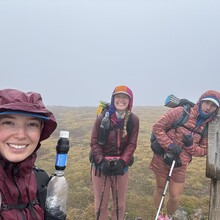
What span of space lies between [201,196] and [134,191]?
324cm

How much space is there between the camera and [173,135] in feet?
28.2

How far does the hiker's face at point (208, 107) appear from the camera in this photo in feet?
26.3

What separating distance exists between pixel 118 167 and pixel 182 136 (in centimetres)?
220

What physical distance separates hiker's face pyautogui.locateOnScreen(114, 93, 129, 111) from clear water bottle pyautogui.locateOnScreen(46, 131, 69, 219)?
Answer: 13.6 feet

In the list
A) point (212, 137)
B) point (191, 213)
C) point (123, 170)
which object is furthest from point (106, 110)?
point (191, 213)

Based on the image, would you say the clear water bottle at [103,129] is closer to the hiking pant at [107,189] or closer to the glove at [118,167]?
the glove at [118,167]

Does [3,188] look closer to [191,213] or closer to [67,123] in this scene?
[191,213]

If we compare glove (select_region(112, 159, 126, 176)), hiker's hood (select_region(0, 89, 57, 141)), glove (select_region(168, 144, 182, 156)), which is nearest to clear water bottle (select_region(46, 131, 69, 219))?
hiker's hood (select_region(0, 89, 57, 141))

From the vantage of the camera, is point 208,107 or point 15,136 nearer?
point 15,136

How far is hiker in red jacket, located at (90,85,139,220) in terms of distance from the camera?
7938 millimetres

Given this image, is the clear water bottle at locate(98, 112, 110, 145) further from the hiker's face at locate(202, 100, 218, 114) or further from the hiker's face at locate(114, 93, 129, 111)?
the hiker's face at locate(202, 100, 218, 114)

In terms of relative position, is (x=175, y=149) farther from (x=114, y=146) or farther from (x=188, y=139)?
(x=114, y=146)

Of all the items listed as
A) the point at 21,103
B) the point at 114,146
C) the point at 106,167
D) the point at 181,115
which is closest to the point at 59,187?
the point at 21,103

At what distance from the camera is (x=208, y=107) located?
803 cm
